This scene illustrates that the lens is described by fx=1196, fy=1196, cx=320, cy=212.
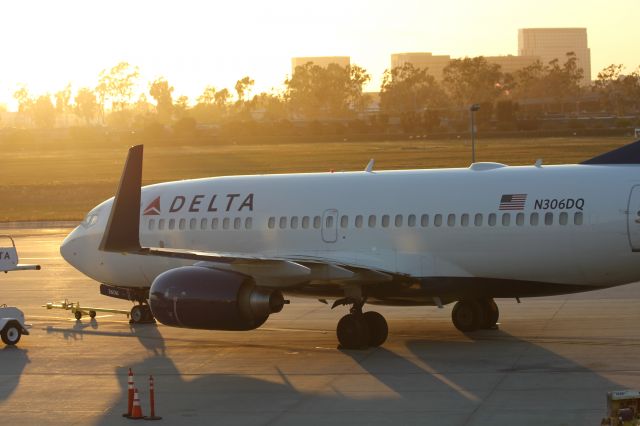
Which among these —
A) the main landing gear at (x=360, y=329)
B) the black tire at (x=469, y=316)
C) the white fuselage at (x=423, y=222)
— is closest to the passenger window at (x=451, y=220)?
the white fuselage at (x=423, y=222)

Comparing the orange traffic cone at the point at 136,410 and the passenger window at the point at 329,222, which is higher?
the passenger window at the point at 329,222

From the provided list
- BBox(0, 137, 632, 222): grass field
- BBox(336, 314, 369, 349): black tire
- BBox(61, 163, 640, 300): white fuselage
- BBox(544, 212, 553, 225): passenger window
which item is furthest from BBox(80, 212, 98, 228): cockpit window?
BBox(0, 137, 632, 222): grass field

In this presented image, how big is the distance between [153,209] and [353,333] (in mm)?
6408

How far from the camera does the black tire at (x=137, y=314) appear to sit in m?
28.9

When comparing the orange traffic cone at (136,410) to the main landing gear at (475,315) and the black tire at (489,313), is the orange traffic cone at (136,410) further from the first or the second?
the black tire at (489,313)

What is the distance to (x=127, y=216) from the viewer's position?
21.5 m

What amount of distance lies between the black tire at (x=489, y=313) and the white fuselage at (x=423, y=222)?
2.41 meters

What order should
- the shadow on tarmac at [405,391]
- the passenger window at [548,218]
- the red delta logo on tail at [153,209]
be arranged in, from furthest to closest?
the red delta logo on tail at [153,209]
the passenger window at [548,218]
the shadow on tarmac at [405,391]

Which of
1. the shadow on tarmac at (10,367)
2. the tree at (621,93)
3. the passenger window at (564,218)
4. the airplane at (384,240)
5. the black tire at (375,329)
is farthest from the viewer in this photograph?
the tree at (621,93)

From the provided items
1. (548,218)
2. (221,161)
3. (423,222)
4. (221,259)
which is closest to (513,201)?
(548,218)

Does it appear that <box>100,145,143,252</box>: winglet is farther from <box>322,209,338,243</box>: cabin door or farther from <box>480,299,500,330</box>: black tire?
<box>480,299,500,330</box>: black tire

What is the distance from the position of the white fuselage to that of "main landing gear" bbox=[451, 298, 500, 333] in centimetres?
235

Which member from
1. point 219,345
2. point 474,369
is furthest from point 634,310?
point 219,345

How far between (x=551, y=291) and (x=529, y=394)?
475 cm
